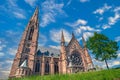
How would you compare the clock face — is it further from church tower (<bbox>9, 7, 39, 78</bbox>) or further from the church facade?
church tower (<bbox>9, 7, 39, 78</bbox>)

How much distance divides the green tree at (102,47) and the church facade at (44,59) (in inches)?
507

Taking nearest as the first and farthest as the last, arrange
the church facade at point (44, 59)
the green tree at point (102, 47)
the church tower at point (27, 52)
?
the green tree at point (102, 47) → the church tower at point (27, 52) → the church facade at point (44, 59)

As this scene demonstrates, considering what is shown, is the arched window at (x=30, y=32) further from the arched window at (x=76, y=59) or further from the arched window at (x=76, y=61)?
the arched window at (x=76, y=59)

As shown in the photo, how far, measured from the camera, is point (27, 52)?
5391cm

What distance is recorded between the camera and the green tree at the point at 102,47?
3965 centimetres

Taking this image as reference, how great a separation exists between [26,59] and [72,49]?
20.2m

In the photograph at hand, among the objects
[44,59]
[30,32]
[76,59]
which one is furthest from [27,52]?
[76,59]

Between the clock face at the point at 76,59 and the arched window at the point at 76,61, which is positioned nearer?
the arched window at the point at 76,61

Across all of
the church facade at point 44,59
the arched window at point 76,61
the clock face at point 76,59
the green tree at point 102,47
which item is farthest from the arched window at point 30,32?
the green tree at point 102,47

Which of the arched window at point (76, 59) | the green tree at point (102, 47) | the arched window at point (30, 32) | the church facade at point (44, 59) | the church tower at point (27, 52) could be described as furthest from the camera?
A: the arched window at point (30, 32)

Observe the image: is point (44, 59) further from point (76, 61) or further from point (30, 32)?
point (30, 32)

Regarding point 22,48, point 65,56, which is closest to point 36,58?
point 22,48

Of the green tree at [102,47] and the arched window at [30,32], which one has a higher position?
the arched window at [30,32]

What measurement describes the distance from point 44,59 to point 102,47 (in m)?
24.2
